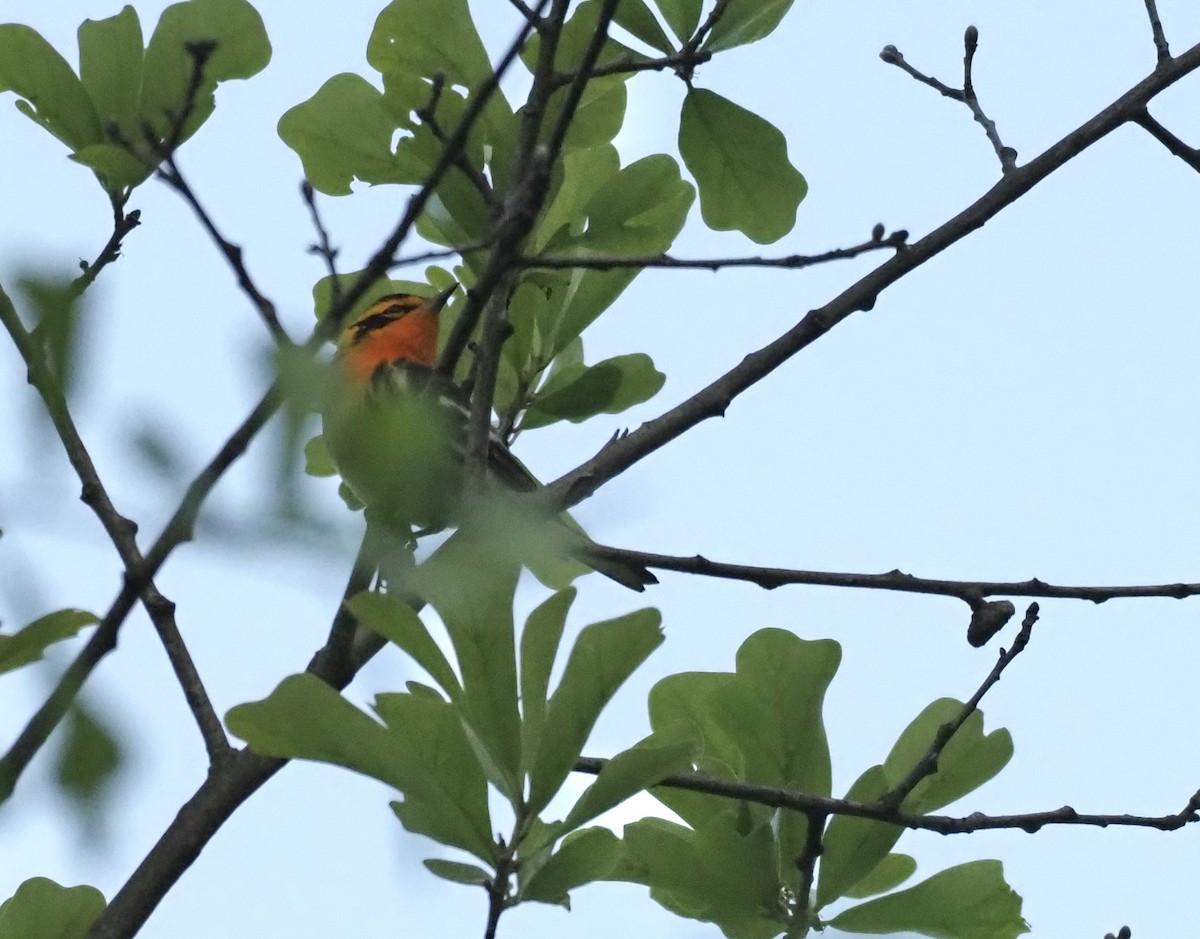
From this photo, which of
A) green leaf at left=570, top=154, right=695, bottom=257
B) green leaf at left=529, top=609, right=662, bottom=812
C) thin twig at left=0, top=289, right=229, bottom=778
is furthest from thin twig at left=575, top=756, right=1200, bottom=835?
green leaf at left=570, top=154, right=695, bottom=257

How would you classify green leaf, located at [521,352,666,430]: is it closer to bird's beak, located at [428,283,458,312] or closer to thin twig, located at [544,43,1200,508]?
thin twig, located at [544,43,1200,508]

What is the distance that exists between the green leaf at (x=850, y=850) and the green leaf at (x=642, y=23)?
1.31 metres

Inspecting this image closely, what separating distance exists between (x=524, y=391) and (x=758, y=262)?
133 cm

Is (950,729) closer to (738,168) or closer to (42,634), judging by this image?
(738,168)

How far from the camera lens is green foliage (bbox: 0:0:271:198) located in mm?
2441

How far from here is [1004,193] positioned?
2.51 metres

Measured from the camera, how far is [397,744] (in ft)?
5.79

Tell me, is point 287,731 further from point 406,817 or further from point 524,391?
point 524,391

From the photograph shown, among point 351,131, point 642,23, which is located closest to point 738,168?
point 642,23

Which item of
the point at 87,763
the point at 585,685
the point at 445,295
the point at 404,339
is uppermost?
the point at 404,339

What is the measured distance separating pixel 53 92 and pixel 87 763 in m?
1.73

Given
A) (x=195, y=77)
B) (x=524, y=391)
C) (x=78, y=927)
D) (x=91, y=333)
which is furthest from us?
(x=524, y=391)

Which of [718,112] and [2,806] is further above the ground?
[718,112]

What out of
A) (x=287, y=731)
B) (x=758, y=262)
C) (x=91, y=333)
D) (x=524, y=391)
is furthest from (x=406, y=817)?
(x=524, y=391)
